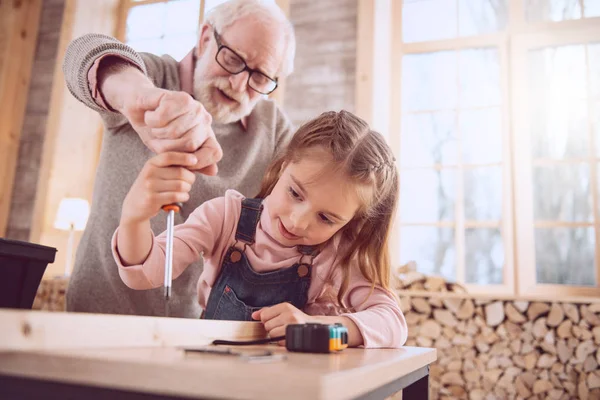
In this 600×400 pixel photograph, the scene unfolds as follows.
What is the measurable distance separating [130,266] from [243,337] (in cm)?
28

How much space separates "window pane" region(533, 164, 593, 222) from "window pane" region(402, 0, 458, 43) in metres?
1.10

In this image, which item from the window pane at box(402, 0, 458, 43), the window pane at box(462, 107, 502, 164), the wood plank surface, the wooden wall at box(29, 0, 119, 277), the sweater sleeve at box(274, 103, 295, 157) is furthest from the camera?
the wooden wall at box(29, 0, 119, 277)

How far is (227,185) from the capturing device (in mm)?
1515

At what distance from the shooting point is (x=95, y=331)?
0.51 metres

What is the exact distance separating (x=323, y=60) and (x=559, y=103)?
4.60 ft

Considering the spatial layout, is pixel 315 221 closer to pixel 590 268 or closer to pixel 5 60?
pixel 590 268

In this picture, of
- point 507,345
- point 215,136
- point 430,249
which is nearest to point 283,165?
point 215,136

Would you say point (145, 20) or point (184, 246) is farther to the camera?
point (145, 20)

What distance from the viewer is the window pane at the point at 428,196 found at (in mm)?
3205

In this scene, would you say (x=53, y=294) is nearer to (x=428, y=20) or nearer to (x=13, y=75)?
(x=13, y=75)

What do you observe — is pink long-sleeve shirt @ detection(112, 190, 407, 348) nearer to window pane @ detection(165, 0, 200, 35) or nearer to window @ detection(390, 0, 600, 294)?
window @ detection(390, 0, 600, 294)

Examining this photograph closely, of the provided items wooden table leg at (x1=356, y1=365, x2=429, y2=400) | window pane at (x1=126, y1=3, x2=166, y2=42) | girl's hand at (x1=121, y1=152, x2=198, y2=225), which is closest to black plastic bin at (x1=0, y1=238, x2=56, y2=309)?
girl's hand at (x1=121, y1=152, x2=198, y2=225)

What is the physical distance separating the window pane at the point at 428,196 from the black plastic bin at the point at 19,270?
8.30 feet

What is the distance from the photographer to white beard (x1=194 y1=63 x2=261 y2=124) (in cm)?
150
